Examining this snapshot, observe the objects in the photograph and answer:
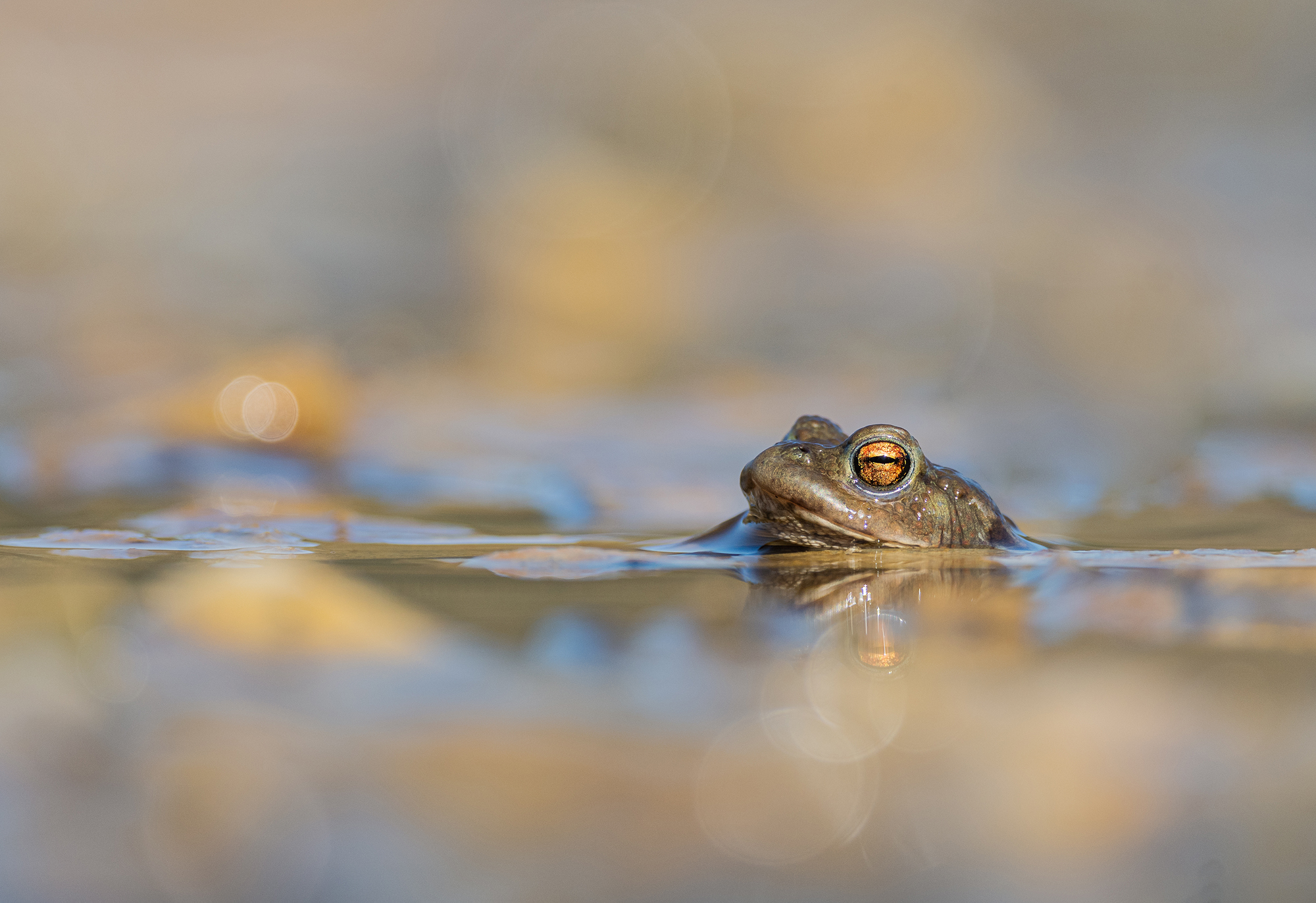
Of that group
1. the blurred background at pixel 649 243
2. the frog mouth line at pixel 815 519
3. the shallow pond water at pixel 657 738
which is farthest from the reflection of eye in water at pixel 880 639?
the blurred background at pixel 649 243

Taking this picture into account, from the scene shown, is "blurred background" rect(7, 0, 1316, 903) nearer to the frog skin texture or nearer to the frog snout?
the frog skin texture

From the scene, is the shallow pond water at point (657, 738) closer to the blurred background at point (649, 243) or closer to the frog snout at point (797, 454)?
the frog snout at point (797, 454)

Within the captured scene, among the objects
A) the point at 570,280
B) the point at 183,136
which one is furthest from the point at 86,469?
the point at 183,136

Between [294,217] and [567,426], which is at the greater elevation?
[294,217]

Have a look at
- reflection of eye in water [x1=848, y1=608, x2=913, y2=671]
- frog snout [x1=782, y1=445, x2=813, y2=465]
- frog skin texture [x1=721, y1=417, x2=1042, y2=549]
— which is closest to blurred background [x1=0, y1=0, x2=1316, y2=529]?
frog skin texture [x1=721, y1=417, x2=1042, y2=549]

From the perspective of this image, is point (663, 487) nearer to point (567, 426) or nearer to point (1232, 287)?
point (567, 426)
